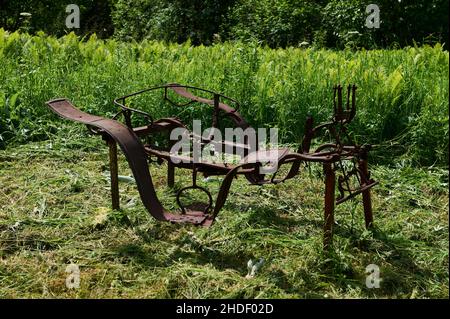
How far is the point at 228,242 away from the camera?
3.42m

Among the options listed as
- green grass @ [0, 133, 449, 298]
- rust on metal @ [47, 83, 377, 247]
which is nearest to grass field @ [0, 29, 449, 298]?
green grass @ [0, 133, 449, 298]

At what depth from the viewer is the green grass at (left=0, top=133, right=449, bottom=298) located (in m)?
2.96

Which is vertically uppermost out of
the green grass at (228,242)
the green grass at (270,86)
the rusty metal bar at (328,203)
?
the green grass at (270,86)

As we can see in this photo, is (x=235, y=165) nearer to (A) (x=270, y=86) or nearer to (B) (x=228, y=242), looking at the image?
(B) (x=228, y=242)

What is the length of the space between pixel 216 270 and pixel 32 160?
236cm

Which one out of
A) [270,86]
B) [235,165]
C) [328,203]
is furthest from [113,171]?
[270,86]

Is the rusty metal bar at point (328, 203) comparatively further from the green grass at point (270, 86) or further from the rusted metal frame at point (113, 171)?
the green grass at point (270, 86)

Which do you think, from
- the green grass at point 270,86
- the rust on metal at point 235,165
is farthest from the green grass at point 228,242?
the green grass at point 270,86

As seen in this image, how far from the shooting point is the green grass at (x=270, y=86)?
468cm

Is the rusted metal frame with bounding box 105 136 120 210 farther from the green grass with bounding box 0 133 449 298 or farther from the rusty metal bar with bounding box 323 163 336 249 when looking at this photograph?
the rusty metal bar with bounding box 323 163 336 249

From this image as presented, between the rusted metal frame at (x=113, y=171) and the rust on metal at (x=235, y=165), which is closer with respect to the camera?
the rust on metal at (x=235, y=165)

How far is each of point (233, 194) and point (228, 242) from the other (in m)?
0.77

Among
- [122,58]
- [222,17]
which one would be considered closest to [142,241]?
[122,58]

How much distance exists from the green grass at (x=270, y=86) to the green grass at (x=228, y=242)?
0.46m
